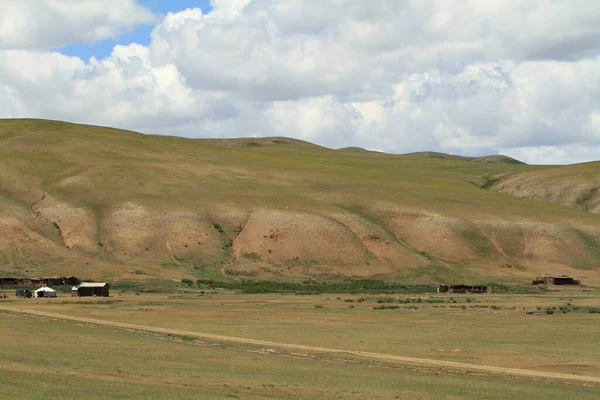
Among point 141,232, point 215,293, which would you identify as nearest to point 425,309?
point 215,293

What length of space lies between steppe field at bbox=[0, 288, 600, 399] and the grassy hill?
147 ft

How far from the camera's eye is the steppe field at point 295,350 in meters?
35.3

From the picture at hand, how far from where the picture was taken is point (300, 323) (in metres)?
69.0

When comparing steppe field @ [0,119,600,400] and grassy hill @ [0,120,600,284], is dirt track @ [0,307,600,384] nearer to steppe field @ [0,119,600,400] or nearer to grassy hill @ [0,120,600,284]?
steppe field @ [0,119,600,400]

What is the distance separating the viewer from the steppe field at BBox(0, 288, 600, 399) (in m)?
35.3

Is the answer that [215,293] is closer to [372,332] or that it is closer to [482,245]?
[372,332]

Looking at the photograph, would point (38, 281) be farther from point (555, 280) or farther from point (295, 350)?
point (295, 350)

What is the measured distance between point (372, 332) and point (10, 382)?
33.9 m

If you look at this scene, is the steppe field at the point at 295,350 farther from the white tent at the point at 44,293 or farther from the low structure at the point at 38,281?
the low structure at the point at 38,281

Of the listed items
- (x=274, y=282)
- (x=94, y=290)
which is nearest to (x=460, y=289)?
(x=274, y=282)

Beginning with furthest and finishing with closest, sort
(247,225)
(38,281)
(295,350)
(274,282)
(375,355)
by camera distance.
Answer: (247,225) → (274,282) → (38,281) → (295,350) → (375,355)

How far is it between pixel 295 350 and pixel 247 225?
331 ft

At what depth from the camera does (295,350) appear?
51.0 m

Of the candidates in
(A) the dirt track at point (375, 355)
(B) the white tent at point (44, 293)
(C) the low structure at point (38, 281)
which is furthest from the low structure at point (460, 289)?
(A) the dirt track at point (375, 355)
